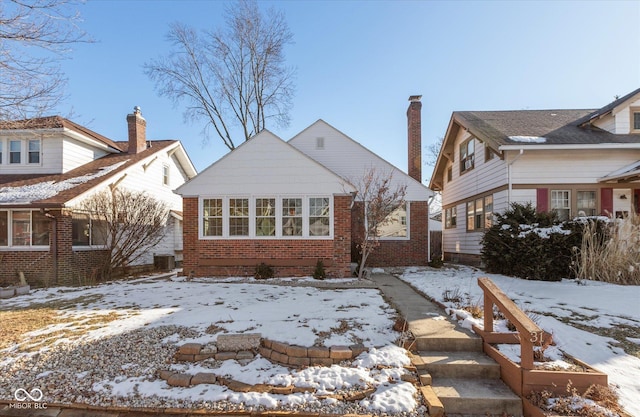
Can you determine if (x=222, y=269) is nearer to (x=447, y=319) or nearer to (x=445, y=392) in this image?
(x=447, y=319)

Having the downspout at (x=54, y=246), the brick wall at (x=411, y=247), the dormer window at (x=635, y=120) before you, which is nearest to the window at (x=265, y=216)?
the brick wall at (x=411, y=247)

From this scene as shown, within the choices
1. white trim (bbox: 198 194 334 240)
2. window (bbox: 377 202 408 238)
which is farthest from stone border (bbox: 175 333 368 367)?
window (bbox: 377 202 408 238)

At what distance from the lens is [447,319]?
5.32 metres

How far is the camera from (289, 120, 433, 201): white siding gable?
14516 millimetres

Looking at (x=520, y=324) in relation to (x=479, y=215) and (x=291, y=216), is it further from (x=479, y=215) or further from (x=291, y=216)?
(x=479, y=215)

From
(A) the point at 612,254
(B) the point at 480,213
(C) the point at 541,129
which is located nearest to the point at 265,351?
(A) the point at 612,254

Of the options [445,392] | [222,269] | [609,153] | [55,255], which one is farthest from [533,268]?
[55,255]

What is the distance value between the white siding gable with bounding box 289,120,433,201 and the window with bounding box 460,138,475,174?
2.65m

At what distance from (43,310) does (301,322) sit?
587 cm

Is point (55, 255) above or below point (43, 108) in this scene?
below

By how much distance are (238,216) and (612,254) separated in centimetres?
1064

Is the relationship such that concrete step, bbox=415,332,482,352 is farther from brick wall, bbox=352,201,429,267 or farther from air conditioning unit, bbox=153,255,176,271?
air conditioning unit, bbox=153,255,176,271

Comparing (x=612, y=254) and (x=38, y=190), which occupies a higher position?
(x=38, y=190)

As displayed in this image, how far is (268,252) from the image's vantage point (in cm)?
1055
